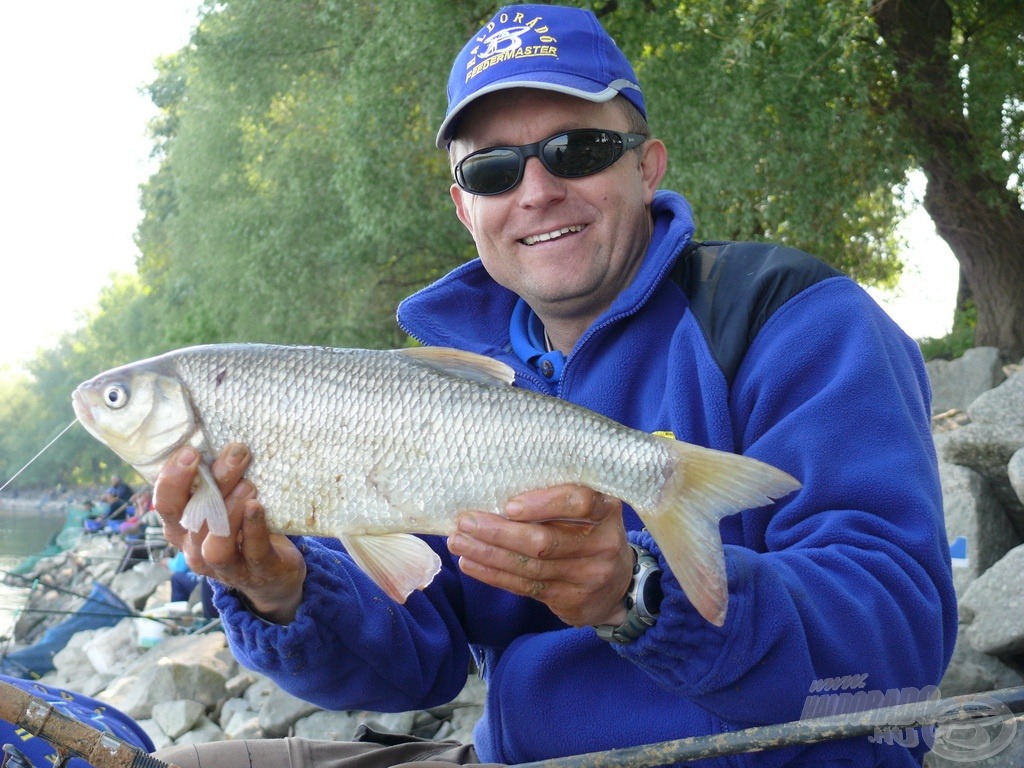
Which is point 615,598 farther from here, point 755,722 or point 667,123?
point 667,123

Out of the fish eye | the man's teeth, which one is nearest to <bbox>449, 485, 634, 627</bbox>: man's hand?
the fish eye

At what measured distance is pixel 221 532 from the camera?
2107 mm

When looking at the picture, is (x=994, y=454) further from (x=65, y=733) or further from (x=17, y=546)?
(x=17, y=546)

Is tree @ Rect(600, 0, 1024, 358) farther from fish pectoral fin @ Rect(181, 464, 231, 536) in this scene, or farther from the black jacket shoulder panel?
fish pectoral fin @ Rect(181, 464, 231, 536)

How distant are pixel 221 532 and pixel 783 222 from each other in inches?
385

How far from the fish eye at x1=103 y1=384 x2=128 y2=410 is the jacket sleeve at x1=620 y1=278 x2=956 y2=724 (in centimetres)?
113

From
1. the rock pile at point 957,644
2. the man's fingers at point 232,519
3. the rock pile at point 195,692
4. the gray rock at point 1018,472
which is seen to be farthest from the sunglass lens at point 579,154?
the gray rock at point 1018,472

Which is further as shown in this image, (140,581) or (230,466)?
(140,581)

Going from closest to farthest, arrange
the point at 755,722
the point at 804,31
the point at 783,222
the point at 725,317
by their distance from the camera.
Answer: the point at 755,722 → the point at 725,317 → the point at 804,31 → the point at 783,222

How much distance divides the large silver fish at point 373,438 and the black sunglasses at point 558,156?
771 millimetres

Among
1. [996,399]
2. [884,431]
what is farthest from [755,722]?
[996,399]

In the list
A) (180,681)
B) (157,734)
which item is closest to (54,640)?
(180,681)

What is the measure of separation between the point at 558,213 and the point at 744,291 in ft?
1.95

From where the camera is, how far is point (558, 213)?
2.78 m
